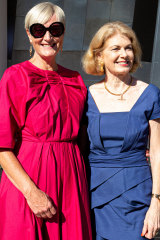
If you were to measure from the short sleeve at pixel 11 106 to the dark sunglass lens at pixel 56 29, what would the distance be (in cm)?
35

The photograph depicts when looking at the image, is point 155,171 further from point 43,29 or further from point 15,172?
point 43,29

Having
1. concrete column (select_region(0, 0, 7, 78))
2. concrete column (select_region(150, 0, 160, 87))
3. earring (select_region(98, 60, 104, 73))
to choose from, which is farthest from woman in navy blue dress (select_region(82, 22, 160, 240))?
concrete column (select_region(0, 0, 7, 78))

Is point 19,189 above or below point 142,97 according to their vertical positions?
below

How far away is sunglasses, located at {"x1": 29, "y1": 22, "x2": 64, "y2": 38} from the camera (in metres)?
2.12

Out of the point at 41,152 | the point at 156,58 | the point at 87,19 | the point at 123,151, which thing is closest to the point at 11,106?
the point at 41,152

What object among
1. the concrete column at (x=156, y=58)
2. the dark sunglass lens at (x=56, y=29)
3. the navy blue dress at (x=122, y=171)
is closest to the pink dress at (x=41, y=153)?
the navy blue dress at (x=122, y=171)

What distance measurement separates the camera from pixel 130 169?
85.7 inches

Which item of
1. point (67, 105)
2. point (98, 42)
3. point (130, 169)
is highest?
point (98, 42)

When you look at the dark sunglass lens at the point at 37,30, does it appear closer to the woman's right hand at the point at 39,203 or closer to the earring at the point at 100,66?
the earring at the point at 100,66

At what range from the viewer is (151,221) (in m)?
2.09

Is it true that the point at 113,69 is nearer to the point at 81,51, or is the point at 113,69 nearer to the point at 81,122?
the point at 81,122

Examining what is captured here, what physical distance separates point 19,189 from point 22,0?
517cm

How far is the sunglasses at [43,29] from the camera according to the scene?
2.12 metres

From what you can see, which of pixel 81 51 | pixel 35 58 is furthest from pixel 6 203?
pixel 81 51
